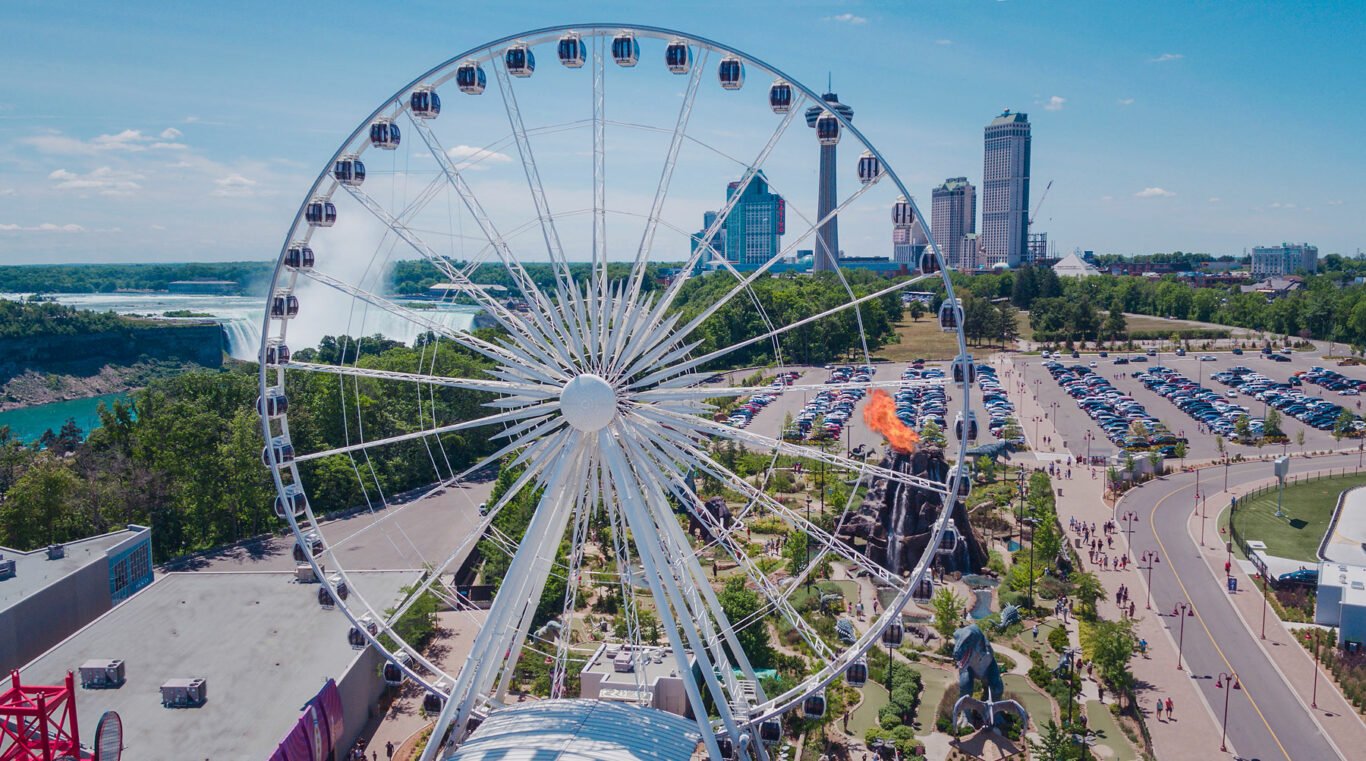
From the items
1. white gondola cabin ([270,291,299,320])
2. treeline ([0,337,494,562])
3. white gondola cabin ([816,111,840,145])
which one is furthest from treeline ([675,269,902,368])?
white gondola cabin ([270,291,299,320])

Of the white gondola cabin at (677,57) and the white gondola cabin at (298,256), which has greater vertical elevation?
the white gondola cabin at (677,57)

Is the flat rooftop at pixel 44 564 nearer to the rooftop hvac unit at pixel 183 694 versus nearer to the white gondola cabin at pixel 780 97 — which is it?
the rooftop hvac unit at pixel 183 694

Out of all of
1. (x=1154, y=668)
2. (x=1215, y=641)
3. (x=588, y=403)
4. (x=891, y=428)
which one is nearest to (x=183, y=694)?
(x=588, y=403)

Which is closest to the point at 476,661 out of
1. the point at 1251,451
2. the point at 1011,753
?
the point at 1011,753

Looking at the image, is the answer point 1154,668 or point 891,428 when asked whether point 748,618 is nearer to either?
point 1154,668

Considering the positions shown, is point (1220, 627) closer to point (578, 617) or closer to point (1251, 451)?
point (578, 617)

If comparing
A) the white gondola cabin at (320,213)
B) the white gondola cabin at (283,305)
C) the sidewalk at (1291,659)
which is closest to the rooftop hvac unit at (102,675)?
the white gondola cabin at (283,305)
